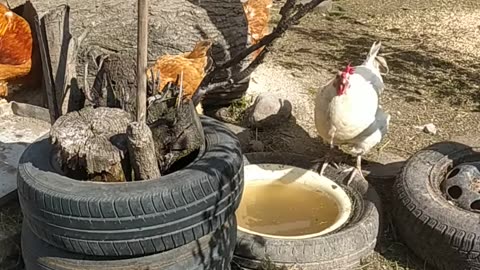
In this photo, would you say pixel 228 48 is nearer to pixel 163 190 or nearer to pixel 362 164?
pixel 362 164

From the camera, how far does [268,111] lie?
212 inches

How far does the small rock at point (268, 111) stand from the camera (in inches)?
212

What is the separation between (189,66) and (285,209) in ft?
3.77

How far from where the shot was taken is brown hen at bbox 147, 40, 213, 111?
4.63 metres

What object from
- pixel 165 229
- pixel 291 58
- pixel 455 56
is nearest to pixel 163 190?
pixel 165 229

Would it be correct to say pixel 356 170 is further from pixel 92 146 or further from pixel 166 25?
pixel 92 146

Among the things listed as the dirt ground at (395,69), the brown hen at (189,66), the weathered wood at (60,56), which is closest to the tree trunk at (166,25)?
the brown hen at (189,66)

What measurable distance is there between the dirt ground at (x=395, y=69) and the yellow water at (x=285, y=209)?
1.19ft

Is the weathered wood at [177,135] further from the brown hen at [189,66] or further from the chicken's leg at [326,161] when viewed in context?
the chicken's leg at [326,161]

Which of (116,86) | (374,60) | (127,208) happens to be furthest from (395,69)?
(127,208)

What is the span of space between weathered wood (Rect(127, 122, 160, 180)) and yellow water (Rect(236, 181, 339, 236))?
121 cm

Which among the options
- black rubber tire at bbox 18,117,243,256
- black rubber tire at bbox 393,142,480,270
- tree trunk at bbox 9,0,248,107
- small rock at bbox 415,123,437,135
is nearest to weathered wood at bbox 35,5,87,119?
tree trunk at bbox 9,0,248,107

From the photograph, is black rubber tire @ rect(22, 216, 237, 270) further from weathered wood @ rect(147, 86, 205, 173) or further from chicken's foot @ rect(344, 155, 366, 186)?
chicken's foot @ rect(344, 155, 366, 186)

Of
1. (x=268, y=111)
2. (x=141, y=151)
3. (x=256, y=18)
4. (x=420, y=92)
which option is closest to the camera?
(x=141, y=151)
